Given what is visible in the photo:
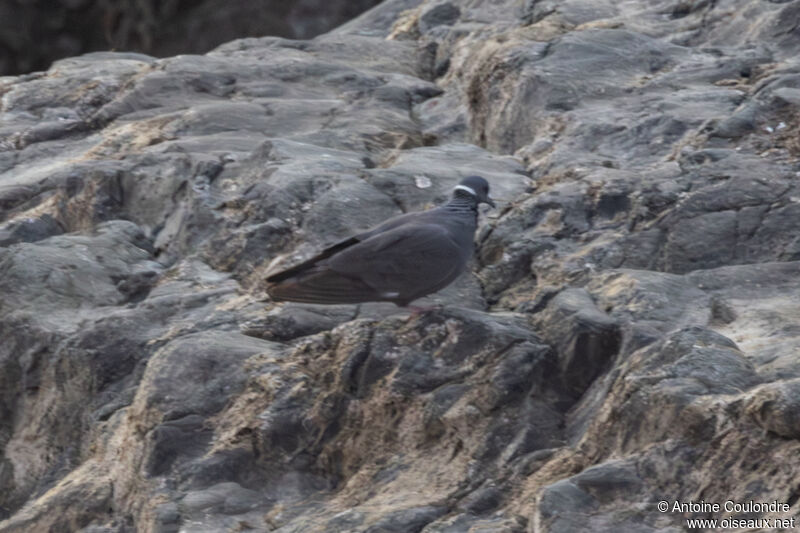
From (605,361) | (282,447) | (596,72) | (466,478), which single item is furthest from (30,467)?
(596,72)

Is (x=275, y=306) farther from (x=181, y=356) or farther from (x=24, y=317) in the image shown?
(x=24, y=317)

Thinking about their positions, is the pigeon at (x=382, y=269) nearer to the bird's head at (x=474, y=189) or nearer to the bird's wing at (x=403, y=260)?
the bird's wing at (x=403, y=260)

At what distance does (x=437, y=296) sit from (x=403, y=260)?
0.53m

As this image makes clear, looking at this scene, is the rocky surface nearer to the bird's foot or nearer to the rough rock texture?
the bird's foot

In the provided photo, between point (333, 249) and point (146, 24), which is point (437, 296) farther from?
point (146, 24)

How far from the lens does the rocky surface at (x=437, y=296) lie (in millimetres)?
4363

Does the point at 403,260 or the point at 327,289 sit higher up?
the point at 403,260

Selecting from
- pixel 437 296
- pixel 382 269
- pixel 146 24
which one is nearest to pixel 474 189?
pixel 437 296

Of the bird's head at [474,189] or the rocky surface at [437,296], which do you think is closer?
the rocky surface at [437,296]

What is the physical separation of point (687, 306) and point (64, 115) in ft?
15.9

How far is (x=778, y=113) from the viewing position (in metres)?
6.44

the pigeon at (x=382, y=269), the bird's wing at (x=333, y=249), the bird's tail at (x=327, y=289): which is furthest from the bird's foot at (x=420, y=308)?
the bird's wing at (x=333, y=249)

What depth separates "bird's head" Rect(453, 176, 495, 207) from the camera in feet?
18.4

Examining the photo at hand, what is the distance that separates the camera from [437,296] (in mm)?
5676
